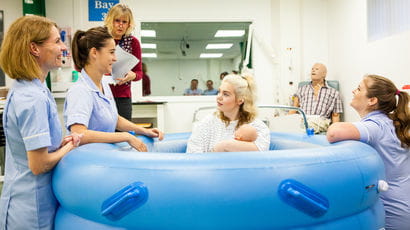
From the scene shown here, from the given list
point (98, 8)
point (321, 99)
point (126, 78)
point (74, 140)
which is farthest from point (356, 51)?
point (74, 140)

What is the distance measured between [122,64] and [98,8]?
3013 millimetres

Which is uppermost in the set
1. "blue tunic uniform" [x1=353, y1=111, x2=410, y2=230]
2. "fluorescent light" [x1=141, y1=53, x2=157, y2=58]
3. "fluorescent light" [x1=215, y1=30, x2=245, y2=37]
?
"fluorescent light" [x1=215, y1=30, x2=245, y2=37]

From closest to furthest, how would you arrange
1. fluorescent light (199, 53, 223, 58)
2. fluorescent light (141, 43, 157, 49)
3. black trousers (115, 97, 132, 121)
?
black trousers (115, 97, 132, 121), fluorescent light (141, 43, 157, 49), fluorescent light (199, 53, 223, 58)

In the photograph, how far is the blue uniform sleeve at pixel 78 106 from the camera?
1.37m

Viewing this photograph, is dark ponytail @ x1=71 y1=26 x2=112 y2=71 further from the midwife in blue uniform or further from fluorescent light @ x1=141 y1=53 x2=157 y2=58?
fluorescent light @ x1=141 y1=53 x2=157 y2=58

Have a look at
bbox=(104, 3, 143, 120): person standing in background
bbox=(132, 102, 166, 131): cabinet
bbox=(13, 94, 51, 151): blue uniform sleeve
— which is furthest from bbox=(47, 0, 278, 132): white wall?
bbox=(13, 94, 51, 151): blue uniform sleeve

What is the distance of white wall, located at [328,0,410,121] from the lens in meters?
3.14

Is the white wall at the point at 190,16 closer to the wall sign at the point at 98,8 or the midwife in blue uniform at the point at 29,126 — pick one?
the wall sign at the point at 98,8

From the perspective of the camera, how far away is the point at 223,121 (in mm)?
1806

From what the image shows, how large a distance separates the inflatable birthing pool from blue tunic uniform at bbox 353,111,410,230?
0.40 metres

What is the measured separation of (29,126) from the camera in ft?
3.50

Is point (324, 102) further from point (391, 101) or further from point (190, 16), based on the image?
point (391, 101)

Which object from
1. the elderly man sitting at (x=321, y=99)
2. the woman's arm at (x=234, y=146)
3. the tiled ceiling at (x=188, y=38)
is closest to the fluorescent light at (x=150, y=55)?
the tiled ceiling at (x=188, y=38)

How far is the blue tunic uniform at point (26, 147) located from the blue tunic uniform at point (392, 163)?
132 centimetres
